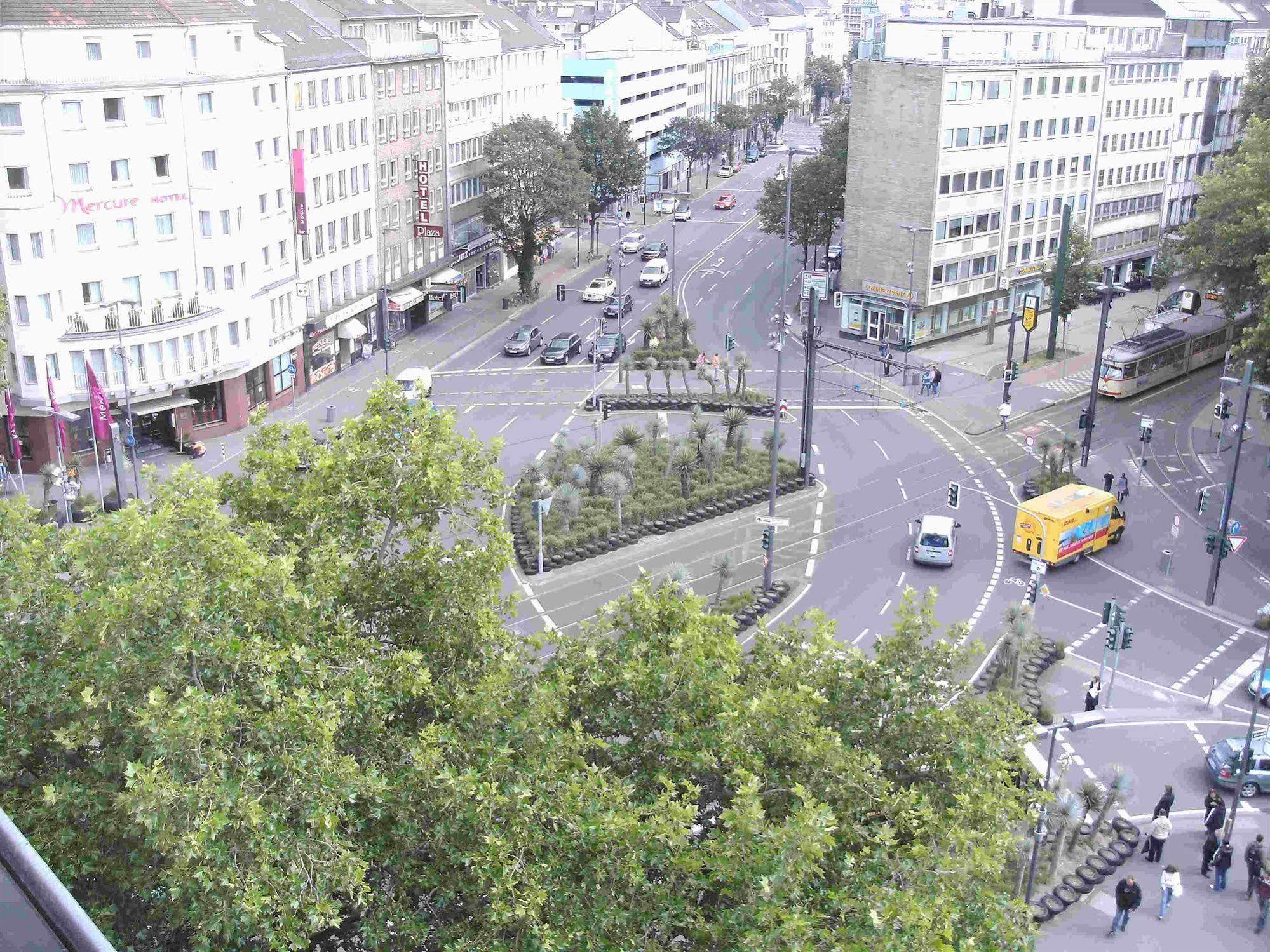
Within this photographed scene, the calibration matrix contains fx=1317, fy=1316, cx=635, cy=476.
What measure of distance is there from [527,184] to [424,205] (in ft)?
27.4

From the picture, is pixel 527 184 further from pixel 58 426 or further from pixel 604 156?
pixel 58 426

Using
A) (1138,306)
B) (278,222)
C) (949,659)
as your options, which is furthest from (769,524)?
(1138,306)

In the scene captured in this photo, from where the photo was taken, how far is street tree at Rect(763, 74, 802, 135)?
172 meters

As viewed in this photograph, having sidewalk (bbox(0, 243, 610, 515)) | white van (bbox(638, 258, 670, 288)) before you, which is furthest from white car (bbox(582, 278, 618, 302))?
white van (bbox(638, 258, 670, 288))

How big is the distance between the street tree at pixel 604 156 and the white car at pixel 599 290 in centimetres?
1448

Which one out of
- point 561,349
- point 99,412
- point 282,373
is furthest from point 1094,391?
point 99,412

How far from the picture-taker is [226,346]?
193 ft

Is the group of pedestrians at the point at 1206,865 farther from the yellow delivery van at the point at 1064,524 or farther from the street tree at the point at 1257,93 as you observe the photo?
the street tree at the point at 1257,93

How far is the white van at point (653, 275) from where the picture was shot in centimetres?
9150

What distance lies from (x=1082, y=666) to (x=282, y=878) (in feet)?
97.4

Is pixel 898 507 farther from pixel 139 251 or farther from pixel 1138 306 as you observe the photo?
pixel 1138 306

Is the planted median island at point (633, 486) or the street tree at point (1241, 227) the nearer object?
the planted median island at point (633, 486)

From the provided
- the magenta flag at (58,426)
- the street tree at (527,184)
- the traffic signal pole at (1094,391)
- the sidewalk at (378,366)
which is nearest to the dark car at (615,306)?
the sidewalk at (378,366)

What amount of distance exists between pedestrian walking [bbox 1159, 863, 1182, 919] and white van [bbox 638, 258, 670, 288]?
67160 mm
